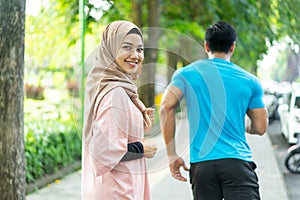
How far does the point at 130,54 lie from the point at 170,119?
88 centimetres

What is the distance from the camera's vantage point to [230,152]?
3.60 metres

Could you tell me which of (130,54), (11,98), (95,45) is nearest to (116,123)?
(130,54)

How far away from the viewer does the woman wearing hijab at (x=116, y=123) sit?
285 centimetres

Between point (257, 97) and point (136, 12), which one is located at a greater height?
point (136, 12)

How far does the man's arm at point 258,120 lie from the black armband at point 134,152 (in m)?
1.01

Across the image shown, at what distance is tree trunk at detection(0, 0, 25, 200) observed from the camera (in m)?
4.73

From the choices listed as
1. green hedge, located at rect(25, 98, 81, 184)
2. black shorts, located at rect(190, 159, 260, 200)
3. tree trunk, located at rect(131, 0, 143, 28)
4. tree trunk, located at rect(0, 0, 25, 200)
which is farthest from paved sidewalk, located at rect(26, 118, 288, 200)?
tree trunk, located at rect(131, 0, 143, 28)

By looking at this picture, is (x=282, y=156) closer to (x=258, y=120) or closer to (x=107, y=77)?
(x=258, y=120)

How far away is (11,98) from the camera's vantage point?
15.8ft

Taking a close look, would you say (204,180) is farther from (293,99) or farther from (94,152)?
(293,99)

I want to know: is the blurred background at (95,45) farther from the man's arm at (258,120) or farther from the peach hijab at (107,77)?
the peach hijab at (107,77)

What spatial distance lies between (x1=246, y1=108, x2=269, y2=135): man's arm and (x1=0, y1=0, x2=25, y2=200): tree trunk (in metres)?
2.01

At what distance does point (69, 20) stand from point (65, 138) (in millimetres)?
A: 2775

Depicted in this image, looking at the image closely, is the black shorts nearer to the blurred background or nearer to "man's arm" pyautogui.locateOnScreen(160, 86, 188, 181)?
"man's arm" pyautogui.locateOnScreen(160, 86, 188, 181)
